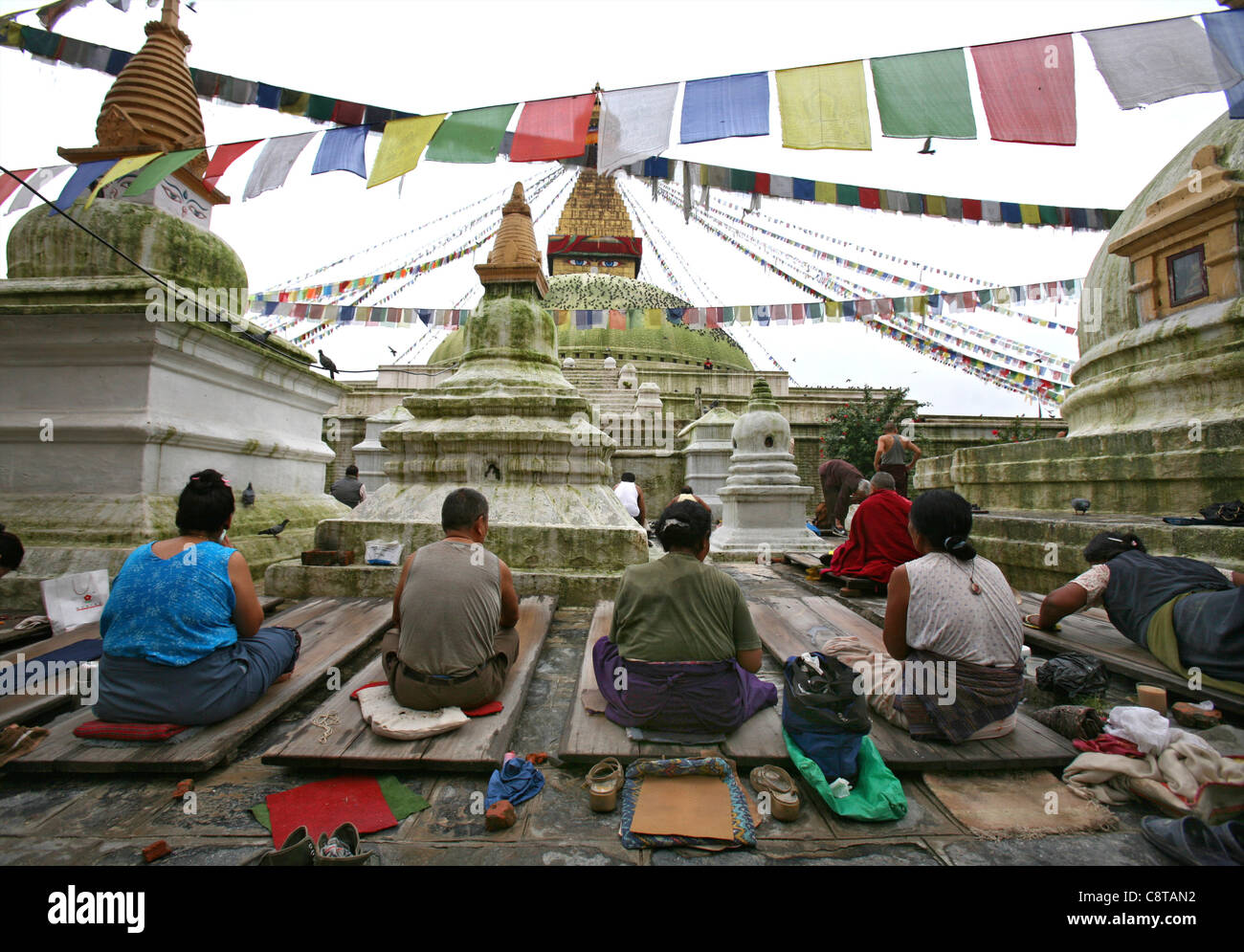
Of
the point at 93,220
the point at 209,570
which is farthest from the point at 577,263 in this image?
the point at 209,570

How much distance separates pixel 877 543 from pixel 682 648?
124 inches

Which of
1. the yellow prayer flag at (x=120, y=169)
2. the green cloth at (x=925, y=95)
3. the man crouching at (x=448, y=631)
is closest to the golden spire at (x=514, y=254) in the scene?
the yellow prayer flag at (x=120, y=169)

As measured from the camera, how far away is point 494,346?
16.7 ft

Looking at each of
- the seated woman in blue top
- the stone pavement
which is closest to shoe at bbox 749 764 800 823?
the stone pavement

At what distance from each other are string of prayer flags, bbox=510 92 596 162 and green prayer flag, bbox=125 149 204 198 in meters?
2.60

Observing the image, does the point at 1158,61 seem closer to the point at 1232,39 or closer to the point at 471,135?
the point at 1232,39

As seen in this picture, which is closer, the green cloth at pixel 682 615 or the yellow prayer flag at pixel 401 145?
the green cloth at pixel 682 615

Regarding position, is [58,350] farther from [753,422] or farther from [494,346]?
[753,422]

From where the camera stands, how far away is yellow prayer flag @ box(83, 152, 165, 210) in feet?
14.0

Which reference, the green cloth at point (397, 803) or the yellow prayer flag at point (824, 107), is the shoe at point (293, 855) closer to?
the green cloth at point (397, 803)

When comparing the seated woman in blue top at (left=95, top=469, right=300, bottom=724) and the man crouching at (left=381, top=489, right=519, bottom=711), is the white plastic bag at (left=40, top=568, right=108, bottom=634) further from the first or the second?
the man crouching at (left=381, top=489, right=519, bottom=711)

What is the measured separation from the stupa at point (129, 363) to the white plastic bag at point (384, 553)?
1079 millimetres

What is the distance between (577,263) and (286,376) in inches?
1308

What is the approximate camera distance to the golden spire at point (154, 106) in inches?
183
